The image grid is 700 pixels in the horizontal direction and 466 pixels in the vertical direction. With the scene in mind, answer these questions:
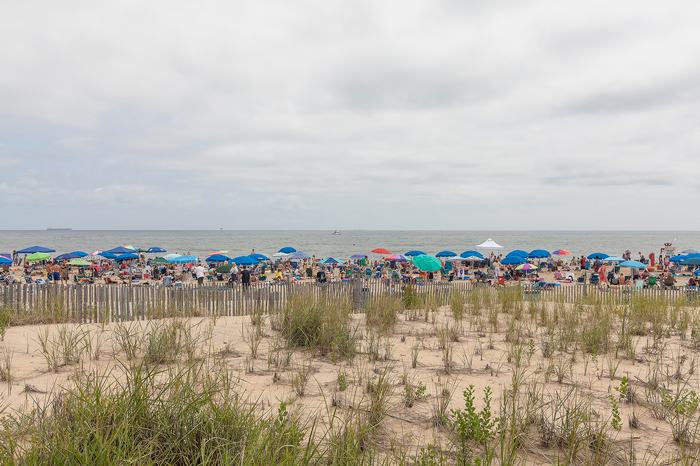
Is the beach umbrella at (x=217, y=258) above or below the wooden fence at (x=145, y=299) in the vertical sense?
below

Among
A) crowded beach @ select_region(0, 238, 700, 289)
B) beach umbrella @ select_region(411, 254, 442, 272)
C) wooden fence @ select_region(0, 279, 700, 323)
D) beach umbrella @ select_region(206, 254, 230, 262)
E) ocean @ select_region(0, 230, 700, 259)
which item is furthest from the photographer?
ocean @ select_region(0, 230, 700, 259)

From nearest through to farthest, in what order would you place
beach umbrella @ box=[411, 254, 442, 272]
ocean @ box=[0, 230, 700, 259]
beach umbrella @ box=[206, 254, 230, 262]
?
beach umbrella @ box=[411, 254, 442, 272] < beach umbrella @ box=[206, 254, 230, 262] < ocean @ box=[0, 230, 700, 259]

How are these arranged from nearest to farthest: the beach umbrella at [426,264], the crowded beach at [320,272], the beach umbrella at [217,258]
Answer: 1. the beach umbrella at [426,264]
2. the crowded beach at [320,272]
3. the beach umbrella at [217,258]

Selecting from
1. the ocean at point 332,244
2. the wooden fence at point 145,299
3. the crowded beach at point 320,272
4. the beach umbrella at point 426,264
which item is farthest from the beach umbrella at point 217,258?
the ocean at point 332,244

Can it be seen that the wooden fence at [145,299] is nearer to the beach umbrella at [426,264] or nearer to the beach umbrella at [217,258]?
the beach umbrella at [426,264]

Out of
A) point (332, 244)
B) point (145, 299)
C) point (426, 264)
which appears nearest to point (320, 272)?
point (426, 264)

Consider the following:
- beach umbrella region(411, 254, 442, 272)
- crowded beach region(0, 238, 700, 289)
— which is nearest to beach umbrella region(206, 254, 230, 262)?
crowded beach region(0, 238, 700, 289)

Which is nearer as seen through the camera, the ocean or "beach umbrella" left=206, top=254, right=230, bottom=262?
"beach umbrella" left=206, top=254, right=230, bottom=262

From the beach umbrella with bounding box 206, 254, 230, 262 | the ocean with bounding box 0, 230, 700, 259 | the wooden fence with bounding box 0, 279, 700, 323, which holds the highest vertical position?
the wooden fence with bounding box 0, 279, 700, 323

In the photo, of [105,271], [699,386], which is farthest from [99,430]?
[105,271]

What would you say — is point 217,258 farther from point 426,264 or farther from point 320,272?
point 426,264

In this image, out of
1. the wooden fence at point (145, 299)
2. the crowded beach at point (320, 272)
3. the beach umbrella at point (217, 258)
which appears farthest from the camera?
Answer: the beach umbrella at point (217, 258)

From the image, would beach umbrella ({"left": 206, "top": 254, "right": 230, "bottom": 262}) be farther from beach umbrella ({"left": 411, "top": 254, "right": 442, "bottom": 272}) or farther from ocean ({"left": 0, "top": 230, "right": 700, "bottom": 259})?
ocean ({"left": 0, "top": 230, "right": 700, "bottom": 259})

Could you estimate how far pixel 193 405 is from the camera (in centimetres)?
259
